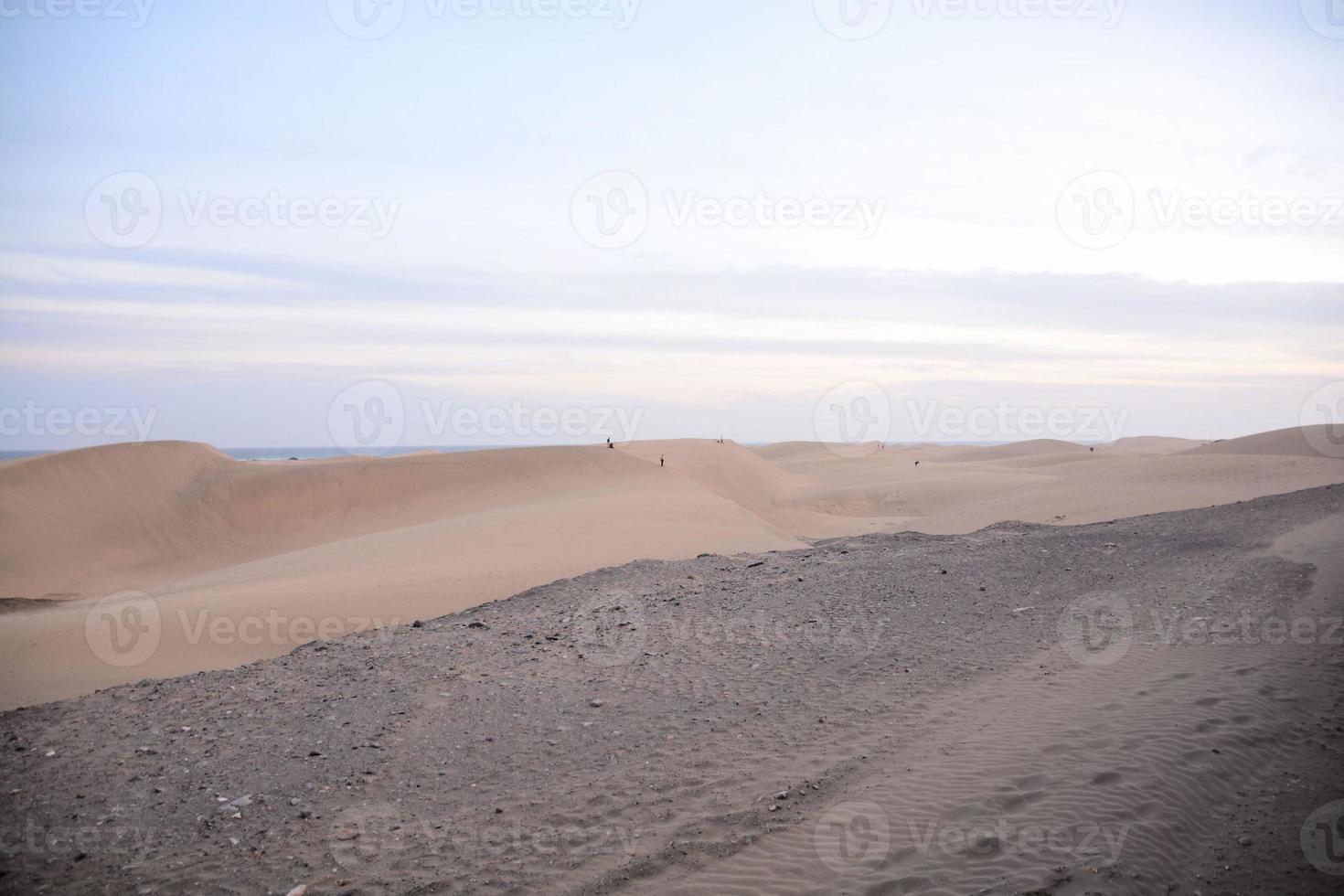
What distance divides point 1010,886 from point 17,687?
35.3ft

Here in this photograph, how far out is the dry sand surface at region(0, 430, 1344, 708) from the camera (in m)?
11.4

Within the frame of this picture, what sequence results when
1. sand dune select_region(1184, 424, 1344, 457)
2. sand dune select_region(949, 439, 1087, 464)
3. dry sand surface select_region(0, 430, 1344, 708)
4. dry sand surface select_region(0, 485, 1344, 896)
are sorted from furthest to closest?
sand dune select_region(949, 439, 1087, 464) < sand dune select_region(1184, 424, 1344, 457) < dry sand surface select_region(0, 430, 1344, 708) < dry sand surface select_region(0, 485, 1344, 896)

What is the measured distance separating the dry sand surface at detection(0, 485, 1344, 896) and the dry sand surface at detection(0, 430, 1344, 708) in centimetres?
220

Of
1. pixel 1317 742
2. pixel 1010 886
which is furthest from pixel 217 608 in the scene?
pixel 1317 742

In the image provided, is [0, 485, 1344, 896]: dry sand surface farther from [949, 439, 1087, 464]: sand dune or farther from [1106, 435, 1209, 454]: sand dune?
[1106, 435, 1209, 454]: sand dune

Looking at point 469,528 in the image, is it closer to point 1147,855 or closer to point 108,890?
point 108,890

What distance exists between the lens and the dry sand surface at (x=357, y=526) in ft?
37.3

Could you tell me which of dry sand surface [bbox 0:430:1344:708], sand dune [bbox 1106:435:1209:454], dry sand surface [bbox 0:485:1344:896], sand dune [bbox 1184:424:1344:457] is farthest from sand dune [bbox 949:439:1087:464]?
dry sand surface [bbox 0:485:1344:896]

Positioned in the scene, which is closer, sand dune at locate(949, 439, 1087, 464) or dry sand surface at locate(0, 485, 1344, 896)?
dry sand surface at locate(0, 485, 1344, 896)

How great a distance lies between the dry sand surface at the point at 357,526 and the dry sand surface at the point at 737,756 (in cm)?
220

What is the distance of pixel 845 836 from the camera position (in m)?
5.32

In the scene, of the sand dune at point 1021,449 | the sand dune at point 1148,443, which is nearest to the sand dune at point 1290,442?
the sand dune at point 1021,449

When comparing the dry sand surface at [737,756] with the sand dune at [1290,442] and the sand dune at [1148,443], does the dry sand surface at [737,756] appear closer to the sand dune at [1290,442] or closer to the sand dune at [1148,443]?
the sand dune at [1290,442]

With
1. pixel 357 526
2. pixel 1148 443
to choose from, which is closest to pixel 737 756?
pixel 357 526
